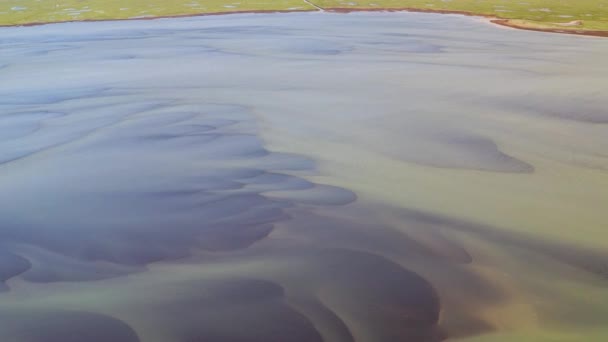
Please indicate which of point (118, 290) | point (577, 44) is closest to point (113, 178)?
point (118, 290)

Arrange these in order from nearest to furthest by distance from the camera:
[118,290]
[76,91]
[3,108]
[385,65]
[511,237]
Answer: [118,290], [511,237], [3,108], [76,91], [385,65]

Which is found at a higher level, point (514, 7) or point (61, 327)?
point (514, 7)

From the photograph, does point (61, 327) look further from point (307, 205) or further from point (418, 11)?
point (418, 11)

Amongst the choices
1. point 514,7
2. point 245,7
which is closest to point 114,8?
point 245,7

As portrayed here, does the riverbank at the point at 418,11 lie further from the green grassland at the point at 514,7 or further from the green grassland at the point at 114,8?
the green grassland at the point at 514,7

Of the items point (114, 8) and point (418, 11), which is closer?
point (418, 11)

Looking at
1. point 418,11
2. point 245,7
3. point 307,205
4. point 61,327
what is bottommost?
point 61,327

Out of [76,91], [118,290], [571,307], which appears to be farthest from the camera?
[76,91]

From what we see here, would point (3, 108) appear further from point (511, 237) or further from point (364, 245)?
point (511, 237)
